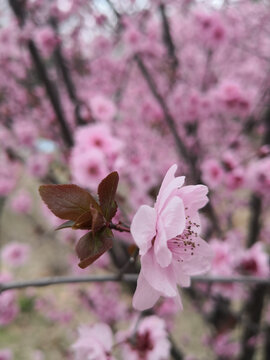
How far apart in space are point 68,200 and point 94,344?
59 cm

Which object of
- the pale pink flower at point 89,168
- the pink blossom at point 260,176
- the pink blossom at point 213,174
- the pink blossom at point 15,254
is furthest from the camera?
the pink blossom at point 15,254

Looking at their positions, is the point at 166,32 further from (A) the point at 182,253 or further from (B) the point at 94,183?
(A) the point at 182,253

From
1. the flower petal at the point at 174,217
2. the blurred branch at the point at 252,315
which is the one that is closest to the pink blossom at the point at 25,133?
the blurred branch at the point at 252,315

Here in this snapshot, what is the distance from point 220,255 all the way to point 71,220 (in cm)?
129

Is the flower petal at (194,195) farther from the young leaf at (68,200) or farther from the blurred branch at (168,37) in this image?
the blurred branch at (168,37)

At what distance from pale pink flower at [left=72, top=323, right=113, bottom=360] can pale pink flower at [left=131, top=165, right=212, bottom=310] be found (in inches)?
18.8

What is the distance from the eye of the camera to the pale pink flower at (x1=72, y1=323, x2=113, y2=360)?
0.90 meters

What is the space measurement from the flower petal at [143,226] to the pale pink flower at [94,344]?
0.56 metres

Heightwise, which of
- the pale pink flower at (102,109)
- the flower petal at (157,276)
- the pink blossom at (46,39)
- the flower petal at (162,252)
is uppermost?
the pink blossom at (46,39)

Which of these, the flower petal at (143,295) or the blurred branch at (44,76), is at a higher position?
the blurred branch at (44,76)

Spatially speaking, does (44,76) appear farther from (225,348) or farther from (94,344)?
(225,348)

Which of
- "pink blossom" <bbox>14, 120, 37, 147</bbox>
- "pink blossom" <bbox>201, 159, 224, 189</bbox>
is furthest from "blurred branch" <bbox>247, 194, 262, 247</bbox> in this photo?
"pink blossom" <bbox>14, 120, 37, 147</bbox>

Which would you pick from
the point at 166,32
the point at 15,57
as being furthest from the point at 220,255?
the point at 15,57

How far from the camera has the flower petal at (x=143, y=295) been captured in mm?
521
